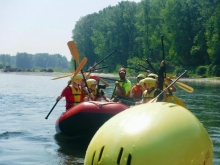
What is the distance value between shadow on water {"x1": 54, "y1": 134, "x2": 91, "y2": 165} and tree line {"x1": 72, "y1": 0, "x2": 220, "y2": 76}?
37.8 meters

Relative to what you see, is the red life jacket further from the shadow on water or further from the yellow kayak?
the yellow kayak

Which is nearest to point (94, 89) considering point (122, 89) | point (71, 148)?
point (122, 89)

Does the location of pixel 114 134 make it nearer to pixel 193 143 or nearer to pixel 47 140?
pixel 193 143

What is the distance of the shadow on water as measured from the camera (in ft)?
28.4

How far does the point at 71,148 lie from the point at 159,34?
172ft

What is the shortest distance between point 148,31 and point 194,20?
342 inches

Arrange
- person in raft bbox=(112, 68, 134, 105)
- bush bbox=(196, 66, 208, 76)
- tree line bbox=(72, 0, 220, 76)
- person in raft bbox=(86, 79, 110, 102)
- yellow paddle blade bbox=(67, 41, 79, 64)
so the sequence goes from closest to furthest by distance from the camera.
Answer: person in raft bbox=(86, 79, 110, 102), person in raft bbox=(112, 68, 134, 105), yellow paddle blade bbox=(67, 41, 79, 64), bush bbox=(196, 66, 208, 76), tree line bbox=(72, 0, 220, 76)

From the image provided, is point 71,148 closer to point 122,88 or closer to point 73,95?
point 73,95

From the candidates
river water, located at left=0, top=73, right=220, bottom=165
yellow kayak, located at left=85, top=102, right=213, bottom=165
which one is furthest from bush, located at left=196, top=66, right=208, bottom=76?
yellow kayak, located at left=85, top=102, right=213, bottom=165

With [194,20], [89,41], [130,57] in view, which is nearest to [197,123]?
[194,20]

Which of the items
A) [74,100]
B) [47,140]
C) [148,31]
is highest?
[148,31]

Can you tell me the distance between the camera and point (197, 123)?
14.7ft

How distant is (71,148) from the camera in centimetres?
978

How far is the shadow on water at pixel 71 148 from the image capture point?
865cm
